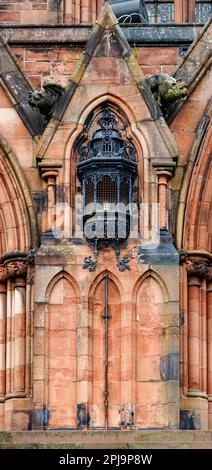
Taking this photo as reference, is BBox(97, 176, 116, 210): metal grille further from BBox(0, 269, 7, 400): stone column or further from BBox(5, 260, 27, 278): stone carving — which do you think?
BBox(0, 269, 7, 400): stone column

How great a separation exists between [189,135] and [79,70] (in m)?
1.92

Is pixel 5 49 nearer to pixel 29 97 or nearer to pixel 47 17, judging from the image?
pixel 29 97

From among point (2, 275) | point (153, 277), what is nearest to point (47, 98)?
point (2, 275)

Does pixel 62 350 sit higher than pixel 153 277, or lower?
lower

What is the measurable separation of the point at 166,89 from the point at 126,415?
4.90 meters

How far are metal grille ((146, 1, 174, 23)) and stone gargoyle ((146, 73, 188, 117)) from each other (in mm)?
4322

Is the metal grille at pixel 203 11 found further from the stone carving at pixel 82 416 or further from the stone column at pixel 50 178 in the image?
the stone carving at pixel 82 416

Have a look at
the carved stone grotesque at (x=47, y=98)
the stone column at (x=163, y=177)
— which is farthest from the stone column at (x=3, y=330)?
the stone column at (x=163, y=177)

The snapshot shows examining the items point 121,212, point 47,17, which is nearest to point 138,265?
point 121,212

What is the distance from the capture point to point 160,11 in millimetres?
41406

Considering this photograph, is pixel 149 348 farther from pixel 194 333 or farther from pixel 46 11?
pixel 46 11

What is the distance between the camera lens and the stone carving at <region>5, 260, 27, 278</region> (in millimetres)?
36719

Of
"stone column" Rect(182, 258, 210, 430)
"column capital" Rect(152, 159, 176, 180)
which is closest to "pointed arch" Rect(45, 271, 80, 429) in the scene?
"stone column" Rect(182, 258, 210, 430)

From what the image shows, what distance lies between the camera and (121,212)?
3622 centimetres
